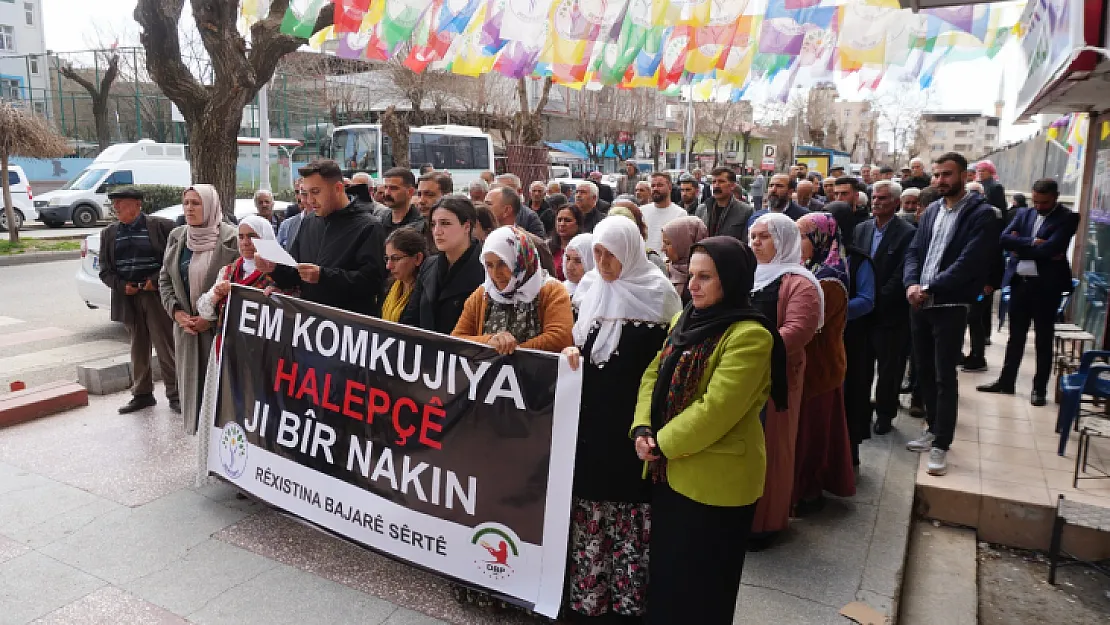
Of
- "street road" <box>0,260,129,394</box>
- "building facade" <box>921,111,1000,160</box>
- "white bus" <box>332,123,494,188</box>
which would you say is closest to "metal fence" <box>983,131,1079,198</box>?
"street road" <box>0,260,129,394</box>

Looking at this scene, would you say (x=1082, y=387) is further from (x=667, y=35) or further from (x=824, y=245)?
(x=667, y=35)

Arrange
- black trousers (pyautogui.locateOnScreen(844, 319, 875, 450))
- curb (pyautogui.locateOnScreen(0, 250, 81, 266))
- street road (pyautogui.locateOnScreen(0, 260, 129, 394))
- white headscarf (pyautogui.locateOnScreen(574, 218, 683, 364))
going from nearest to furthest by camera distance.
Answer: white headscarf (pyautogui.locateOnScreen(574, 218, 683, 364))
black trousers (pyautogui.locateOnScreen(844, 319, 875, 450))
street road (pyautogui.locateOnScreen(0, 260, 129, 394))
curb (pyautogui.locateOnScreen(0, 250, 81, 266))

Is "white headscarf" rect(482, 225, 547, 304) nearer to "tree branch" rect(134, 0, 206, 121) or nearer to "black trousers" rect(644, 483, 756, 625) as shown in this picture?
"black trousers" rect(644, 483, 756, 625)

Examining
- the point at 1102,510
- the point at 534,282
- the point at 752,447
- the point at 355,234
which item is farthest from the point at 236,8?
the point at 1102,510

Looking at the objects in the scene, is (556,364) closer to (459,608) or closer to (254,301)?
(459,608)

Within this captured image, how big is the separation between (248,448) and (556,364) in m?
2.07

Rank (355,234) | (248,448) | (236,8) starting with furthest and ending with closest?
(236,8), (355,234), (248,448)

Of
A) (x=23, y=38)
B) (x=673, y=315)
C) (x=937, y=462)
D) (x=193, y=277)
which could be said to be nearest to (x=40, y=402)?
(x=193, y=277)

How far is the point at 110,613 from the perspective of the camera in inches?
130

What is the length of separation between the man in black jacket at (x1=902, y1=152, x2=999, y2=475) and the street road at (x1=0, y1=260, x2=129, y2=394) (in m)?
7.52

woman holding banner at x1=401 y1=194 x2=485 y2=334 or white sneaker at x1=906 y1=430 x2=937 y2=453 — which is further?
Result: white sneaker at x1=906 y1=430 x2=937 y2=453

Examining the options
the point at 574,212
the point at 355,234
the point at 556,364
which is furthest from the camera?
the point at 574,212

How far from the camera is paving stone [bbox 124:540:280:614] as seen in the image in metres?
3.43

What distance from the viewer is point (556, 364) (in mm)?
3068
